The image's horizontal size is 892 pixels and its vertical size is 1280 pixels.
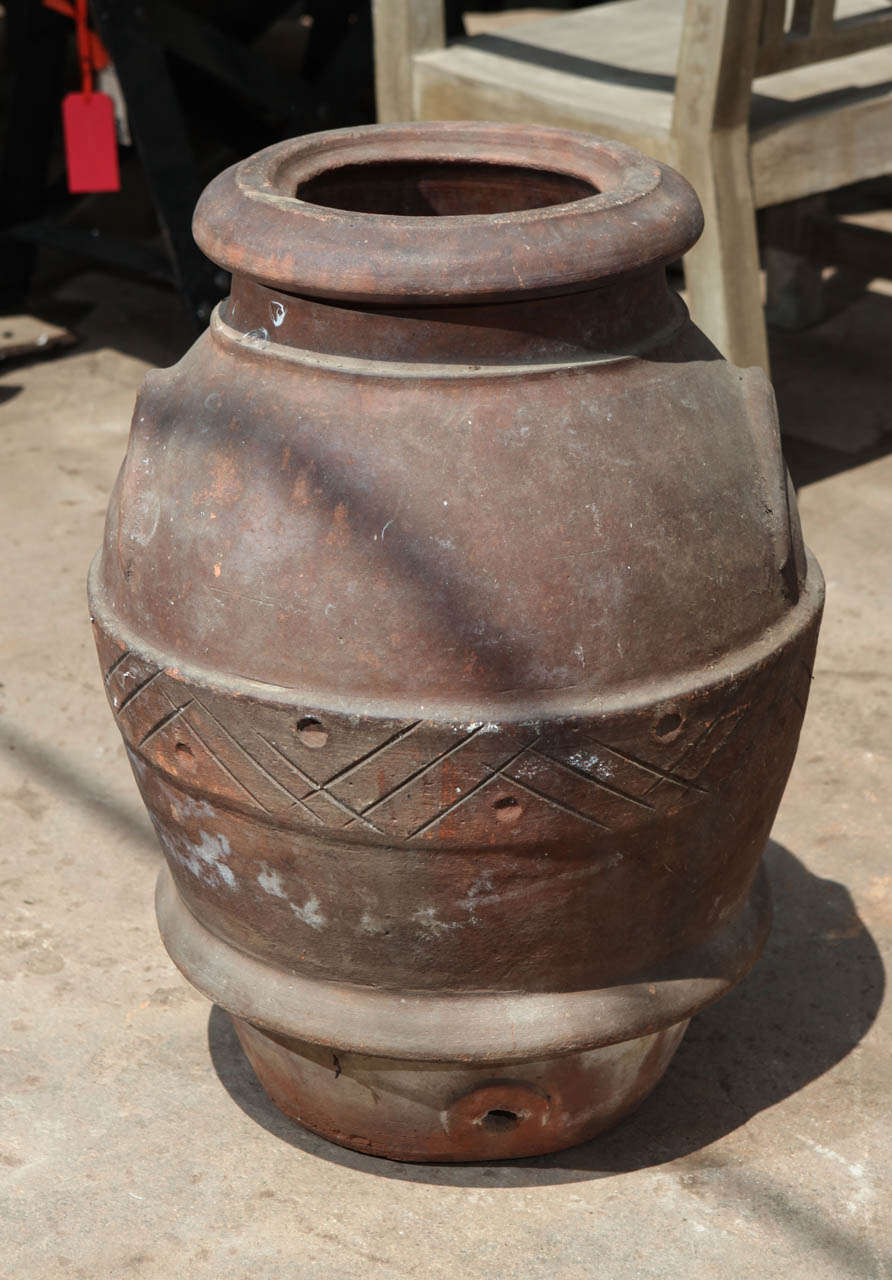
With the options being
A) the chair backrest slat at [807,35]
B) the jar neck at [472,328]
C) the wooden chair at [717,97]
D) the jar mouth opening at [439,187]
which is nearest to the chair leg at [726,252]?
the wooden chair at [717,97]

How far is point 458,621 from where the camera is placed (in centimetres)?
167

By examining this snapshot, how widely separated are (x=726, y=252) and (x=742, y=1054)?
198 cm

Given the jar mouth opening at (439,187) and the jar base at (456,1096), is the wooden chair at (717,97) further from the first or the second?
the jar base at (456,1096)

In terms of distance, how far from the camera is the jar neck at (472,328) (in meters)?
1.71

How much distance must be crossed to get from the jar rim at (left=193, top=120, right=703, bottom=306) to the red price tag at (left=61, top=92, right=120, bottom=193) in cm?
239

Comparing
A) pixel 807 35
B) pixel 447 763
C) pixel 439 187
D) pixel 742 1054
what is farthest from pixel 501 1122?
pixel 807 35

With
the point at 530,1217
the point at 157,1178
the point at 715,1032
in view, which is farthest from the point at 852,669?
the point at 157,1178

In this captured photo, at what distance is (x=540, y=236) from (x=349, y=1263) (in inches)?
49.4

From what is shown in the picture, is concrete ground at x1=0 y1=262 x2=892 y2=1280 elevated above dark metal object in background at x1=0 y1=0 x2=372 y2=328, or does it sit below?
below

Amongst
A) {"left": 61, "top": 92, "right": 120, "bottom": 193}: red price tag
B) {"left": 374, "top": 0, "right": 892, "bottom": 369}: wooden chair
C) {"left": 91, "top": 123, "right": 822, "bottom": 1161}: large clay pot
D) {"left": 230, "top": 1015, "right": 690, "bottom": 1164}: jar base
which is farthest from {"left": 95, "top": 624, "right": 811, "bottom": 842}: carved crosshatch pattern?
{"left": 61, "top": 92, "right": 120, "bottom": 193}: red price tag

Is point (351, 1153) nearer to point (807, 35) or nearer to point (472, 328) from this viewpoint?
point (472, 328)

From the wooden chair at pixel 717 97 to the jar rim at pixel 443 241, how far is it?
5.46 ft

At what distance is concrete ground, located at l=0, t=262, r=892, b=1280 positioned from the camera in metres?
2.02

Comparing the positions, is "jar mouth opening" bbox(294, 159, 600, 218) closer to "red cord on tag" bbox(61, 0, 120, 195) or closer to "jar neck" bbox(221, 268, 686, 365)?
"jar neck" bbox(221, 268, 686, 365)
